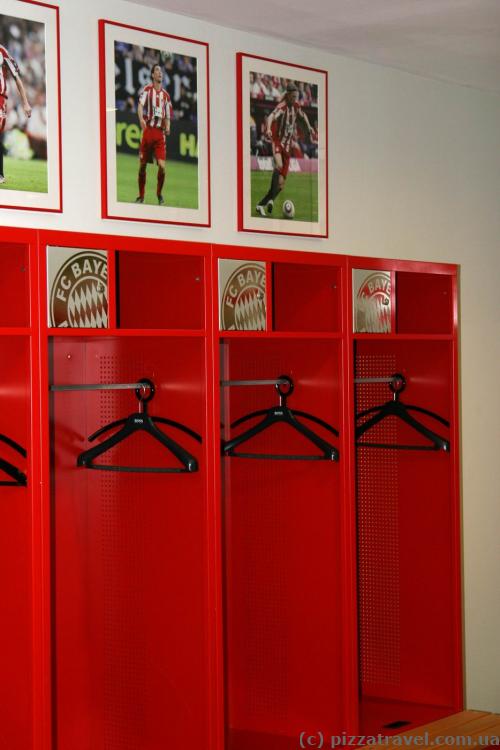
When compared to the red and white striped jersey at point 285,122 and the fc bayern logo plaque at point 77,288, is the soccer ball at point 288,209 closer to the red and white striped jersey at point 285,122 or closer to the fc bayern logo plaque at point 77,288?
the red and white striped jersey at point 285,122

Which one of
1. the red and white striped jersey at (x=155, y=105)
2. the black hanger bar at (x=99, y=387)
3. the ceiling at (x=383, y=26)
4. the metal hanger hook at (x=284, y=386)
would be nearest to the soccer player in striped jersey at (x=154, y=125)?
the red and white striped jersey at (x=155, y=105)

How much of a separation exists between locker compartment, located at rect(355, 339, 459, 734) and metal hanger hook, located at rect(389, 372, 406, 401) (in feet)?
0.17

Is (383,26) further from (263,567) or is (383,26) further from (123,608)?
(123,608)

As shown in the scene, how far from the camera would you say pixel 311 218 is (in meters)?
4.07

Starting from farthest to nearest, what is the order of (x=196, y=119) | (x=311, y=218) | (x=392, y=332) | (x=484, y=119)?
(x=484, y=119)
(x=392, y=332)
(x=311, y=218)
(x=196, y=119)

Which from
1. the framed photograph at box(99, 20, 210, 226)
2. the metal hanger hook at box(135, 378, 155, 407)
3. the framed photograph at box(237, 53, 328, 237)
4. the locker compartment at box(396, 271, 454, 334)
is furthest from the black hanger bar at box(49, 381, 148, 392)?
the locker compartment at box(396, 271, 454, 334)

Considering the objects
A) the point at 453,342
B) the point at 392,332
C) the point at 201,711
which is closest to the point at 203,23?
the point at 392,332

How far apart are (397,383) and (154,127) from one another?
6.07ft

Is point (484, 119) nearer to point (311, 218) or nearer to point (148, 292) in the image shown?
point (311, 218)

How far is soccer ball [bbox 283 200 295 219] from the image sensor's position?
3.97 m

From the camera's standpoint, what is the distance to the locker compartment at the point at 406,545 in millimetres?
4617

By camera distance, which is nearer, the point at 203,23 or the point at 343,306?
the point at 203,23

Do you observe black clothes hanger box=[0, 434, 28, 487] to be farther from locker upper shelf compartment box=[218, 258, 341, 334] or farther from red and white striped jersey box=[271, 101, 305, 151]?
red and white striped jersey box=[271, 101, 305, 151]

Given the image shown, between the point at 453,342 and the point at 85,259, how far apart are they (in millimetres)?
2005
